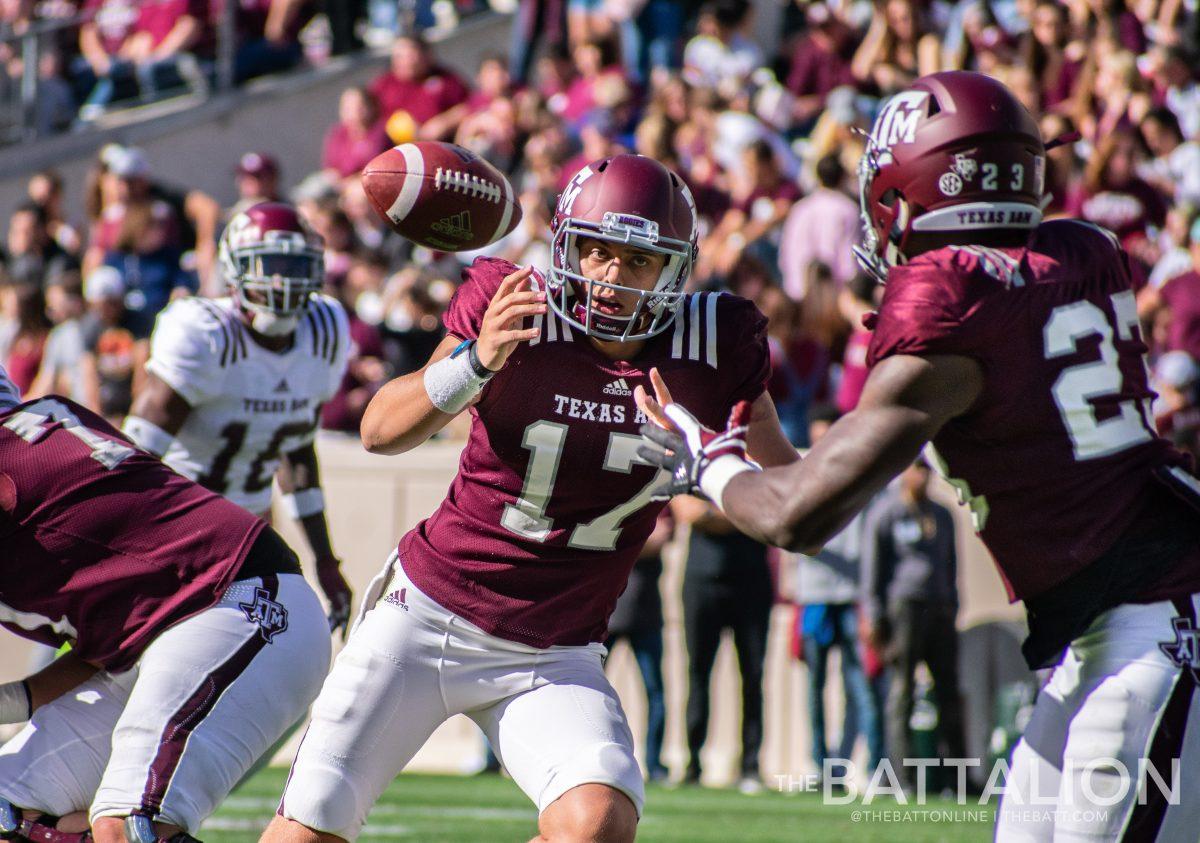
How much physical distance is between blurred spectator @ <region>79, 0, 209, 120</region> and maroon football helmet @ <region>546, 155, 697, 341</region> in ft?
33.6

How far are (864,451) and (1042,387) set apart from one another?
379mm

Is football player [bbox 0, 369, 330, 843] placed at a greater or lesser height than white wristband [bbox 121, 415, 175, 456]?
greater

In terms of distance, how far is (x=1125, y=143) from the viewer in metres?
9.63

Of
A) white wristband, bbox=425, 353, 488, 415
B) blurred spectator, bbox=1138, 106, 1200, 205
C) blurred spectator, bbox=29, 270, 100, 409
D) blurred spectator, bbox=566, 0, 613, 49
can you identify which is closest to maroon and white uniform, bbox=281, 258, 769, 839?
white wristband, bbox=425, 353, 488, 415

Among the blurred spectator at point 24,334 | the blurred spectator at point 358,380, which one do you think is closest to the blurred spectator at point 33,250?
the blurred spectator at point 24,334

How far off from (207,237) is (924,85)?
9.11 meters

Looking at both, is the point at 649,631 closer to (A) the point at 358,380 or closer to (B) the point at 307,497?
(A) the point at 358,380

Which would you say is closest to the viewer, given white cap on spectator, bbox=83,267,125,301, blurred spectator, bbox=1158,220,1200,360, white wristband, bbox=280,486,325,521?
white wristband, bbox=280,486,325,521

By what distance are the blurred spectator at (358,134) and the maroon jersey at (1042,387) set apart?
9.19 meters

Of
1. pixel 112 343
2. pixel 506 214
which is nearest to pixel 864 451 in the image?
pixel 506 214

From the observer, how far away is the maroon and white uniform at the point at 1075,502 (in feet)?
9.87

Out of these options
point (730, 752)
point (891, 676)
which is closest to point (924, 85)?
point (891, 676)

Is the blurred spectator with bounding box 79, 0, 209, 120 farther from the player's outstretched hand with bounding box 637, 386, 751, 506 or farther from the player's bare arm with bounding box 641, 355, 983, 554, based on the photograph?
the player's bare arm with bounding box 641, 355, 983, 554

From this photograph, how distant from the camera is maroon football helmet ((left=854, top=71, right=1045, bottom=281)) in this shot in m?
3.16
